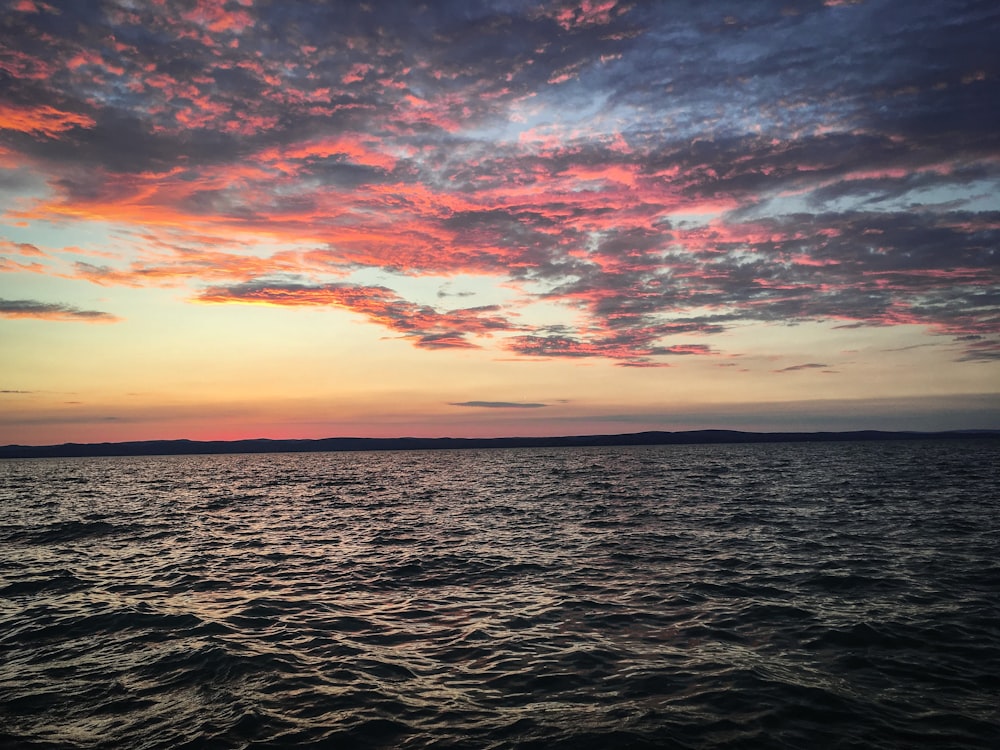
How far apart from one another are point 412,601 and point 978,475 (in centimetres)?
7324

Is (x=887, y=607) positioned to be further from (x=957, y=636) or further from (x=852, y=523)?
(x=852, y=523)

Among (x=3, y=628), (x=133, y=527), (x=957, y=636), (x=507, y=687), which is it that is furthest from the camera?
(x=133, y=527)

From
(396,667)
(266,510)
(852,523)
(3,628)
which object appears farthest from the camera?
(266,510)

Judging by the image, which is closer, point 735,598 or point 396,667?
point 396,667

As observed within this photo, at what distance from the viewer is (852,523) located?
31.2 metres

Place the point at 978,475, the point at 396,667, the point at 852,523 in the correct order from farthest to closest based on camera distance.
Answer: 1. the point at 978,475
2. the point at 852,523
3. the point at 396,667

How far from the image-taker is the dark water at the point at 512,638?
9.95 metres

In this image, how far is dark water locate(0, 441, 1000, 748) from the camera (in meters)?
9.95

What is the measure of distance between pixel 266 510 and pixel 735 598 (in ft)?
124

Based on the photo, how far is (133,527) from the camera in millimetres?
35625

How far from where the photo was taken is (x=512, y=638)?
1434 centimetres

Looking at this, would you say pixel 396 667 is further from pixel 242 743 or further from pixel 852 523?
pixel 852 523

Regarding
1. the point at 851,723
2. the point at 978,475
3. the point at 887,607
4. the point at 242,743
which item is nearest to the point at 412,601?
the point at 242,743

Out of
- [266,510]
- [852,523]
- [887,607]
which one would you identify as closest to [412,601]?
[887,607]
